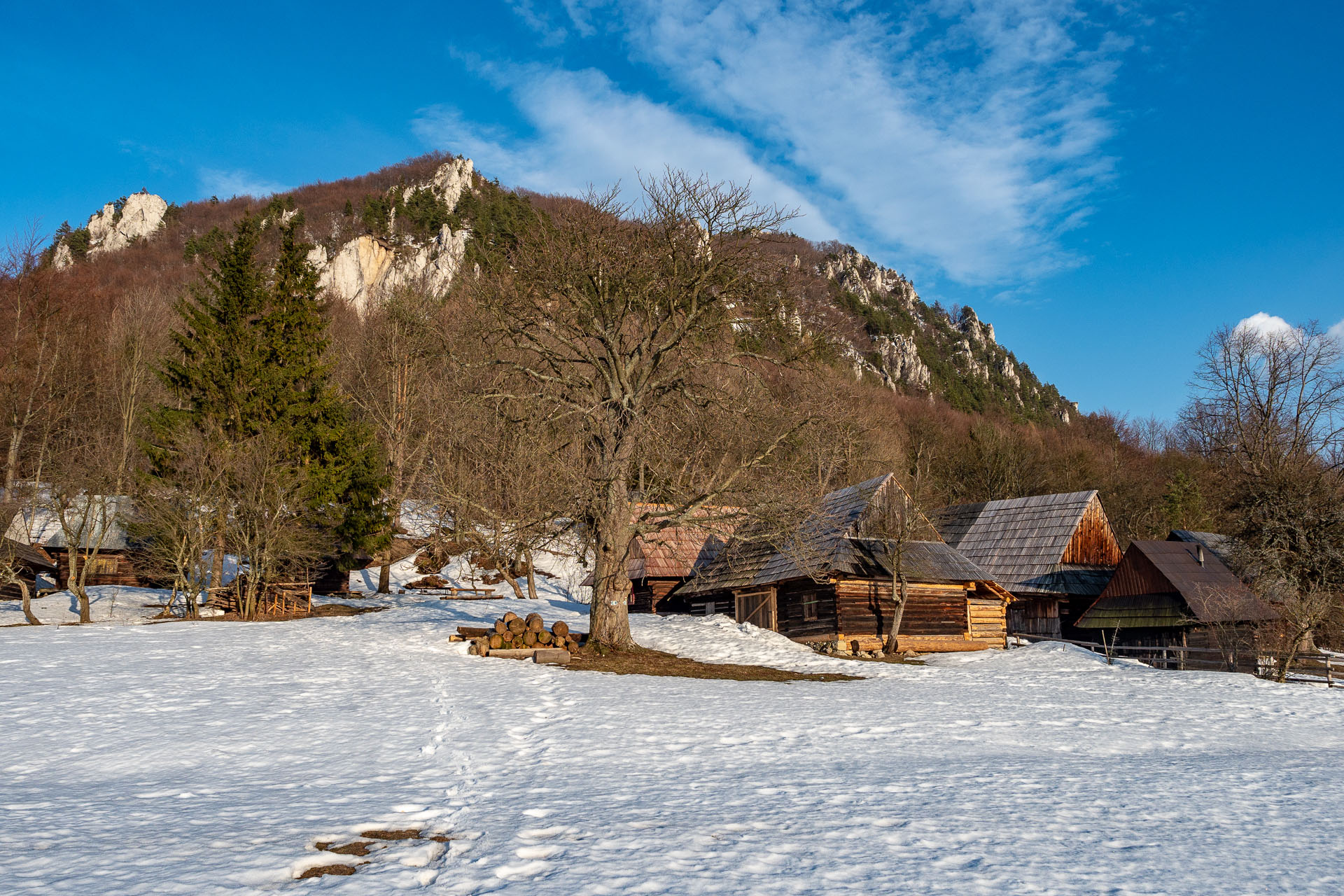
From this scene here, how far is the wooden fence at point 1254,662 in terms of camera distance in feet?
74.5

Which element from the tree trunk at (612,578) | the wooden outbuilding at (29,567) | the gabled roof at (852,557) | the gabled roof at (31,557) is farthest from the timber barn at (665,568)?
the wooden outbuilding at (29,567)

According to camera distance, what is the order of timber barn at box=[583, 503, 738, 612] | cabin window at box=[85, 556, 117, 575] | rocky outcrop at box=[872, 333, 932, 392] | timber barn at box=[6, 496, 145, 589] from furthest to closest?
1. rocky outcrop at box=[872, 333, 932, 392]
2. cabin window at box=[85, 556, 117, 575]
3. timber barn at box=[583, 503, 738, 612]
4. timber barn at box=[6, 496, 145, 589]

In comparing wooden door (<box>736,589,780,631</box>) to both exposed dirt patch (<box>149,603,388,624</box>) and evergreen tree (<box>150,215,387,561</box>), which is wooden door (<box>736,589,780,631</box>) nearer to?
exposed dirt patch (<box>149,603,388,624</box>)

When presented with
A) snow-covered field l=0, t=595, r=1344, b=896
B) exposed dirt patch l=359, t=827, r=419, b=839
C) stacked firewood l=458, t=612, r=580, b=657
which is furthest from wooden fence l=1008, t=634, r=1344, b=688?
exposed dirt patch l=359, t=827, r=419, b=839

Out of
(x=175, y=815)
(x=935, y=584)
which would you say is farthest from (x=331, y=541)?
(x=175, y=815)

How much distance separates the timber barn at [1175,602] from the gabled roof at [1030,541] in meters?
4.69

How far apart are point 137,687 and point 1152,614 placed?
3120cm

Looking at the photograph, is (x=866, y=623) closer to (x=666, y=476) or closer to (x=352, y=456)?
(x=666, y=476)

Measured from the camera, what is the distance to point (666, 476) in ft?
69.2

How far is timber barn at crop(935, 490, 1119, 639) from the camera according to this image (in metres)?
38.1

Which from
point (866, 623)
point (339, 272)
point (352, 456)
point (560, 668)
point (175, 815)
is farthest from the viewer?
point (339, 272)

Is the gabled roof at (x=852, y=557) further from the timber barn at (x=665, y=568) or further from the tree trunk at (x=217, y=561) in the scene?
the tree trunk at (x=217, y=561)

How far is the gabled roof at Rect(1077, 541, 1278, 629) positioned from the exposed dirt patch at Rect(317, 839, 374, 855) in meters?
29.1

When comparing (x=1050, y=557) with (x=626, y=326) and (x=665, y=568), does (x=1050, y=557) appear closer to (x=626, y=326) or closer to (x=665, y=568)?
(x=665, y=568)
